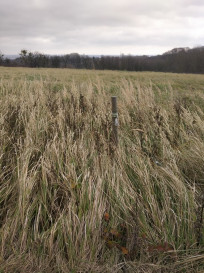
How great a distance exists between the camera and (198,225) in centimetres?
152

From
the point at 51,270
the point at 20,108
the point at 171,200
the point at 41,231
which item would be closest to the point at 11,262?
the point at 51,270

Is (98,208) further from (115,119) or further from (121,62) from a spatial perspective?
(121,62)

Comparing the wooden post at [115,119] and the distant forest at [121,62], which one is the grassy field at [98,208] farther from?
the distant forest at [121,62]

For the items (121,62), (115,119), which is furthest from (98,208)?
(121,62)

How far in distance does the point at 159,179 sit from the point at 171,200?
0.24 m

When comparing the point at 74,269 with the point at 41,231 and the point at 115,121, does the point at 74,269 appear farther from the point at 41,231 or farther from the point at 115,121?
the point at 115,121

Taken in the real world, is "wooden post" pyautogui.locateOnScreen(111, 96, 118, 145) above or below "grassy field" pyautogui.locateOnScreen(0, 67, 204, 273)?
above

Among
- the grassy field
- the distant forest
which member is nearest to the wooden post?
the grassy field

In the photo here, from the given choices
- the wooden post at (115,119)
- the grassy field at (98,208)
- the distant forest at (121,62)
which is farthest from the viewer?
the distant forest at (121,62)

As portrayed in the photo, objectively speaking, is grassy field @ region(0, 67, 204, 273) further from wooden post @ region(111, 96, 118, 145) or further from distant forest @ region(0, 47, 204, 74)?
distant forest @ region(0, 47, 204, 74)

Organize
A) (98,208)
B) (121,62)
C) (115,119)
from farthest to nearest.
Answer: (121,62)
(115,119)
(98,208)

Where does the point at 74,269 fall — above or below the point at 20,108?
below

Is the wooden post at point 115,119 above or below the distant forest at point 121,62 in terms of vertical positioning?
below

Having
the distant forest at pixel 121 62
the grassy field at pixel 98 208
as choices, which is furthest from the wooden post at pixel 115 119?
the distant forest at pixel 121 62
